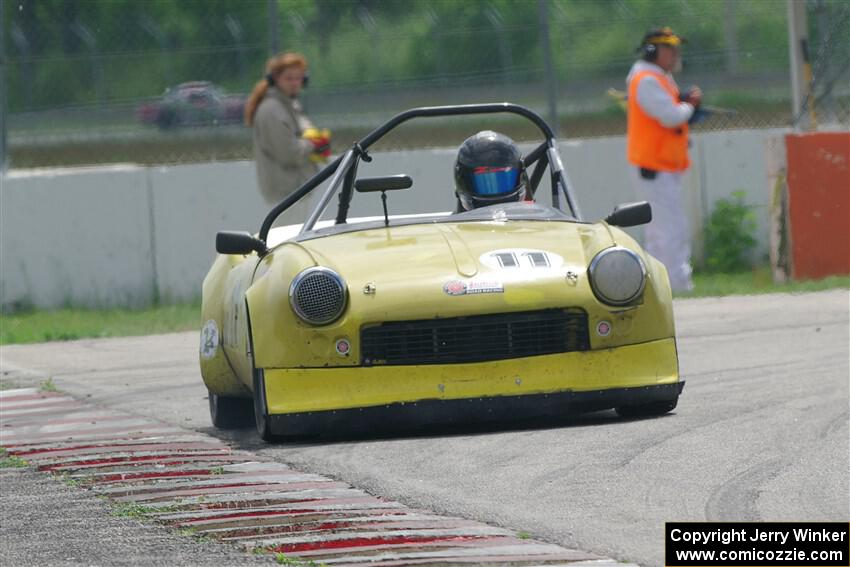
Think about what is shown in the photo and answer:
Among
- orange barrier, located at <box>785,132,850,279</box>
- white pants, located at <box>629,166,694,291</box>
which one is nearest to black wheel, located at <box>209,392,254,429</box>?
white pants, located at <box>629,166,694,291</box>

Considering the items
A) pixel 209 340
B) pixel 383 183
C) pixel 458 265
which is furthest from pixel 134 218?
pixel 458 265

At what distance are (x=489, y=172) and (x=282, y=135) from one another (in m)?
4.79

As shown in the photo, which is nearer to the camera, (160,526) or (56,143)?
(160,526)

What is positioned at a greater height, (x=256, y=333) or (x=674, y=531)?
(x=256, y=333)

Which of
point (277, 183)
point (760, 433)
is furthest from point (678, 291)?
point (760, 433)

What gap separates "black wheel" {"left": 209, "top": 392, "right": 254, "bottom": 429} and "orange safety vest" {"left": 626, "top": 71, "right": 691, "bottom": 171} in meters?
5.63

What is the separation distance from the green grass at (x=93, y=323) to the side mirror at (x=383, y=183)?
208 inches

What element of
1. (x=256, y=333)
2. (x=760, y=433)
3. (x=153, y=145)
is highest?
(x=153, y=145)

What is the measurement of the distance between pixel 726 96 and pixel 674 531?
33.7ft

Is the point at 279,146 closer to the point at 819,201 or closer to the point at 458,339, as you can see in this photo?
the point at 819,201

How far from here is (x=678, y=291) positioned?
509 inches

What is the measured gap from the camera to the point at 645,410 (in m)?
7.02

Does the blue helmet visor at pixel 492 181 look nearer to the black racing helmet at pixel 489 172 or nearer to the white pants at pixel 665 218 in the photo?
the black racing helmet at pixel 489 172

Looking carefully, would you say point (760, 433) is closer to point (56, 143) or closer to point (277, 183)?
point (277, 183)
